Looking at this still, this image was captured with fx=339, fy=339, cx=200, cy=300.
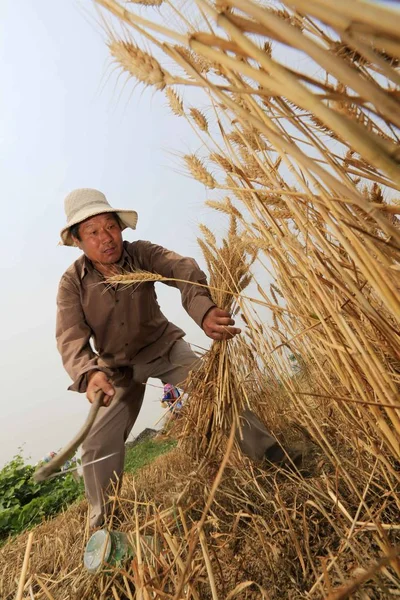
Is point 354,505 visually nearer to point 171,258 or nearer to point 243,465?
point 243,465

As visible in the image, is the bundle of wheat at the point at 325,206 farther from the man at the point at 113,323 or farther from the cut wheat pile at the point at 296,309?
the man at the point at 113,323

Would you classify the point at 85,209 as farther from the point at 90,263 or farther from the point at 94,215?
the point at 90,263

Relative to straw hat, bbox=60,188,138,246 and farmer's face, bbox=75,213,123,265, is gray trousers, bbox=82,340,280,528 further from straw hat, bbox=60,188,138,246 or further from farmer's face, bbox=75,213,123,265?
straw hat, bbox=60,188,138,246

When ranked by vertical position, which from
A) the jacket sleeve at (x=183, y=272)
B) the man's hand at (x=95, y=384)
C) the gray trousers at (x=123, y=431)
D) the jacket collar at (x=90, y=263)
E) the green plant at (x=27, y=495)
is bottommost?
the green plant at (x=27, y=495)

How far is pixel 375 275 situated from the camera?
508 mm

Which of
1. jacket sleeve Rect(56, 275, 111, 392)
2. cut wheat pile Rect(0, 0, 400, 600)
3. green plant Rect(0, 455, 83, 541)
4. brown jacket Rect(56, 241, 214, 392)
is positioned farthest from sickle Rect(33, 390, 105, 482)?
green plant Rect(0, 455, 83, 541)

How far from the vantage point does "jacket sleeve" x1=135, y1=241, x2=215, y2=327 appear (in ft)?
5.25

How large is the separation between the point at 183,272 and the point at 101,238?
20.5 inches

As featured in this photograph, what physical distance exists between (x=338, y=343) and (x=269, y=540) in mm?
602

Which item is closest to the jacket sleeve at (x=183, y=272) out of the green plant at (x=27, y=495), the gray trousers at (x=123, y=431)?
the gray trousers at (x=123, y=431)

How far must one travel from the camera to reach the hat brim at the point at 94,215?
1884mm

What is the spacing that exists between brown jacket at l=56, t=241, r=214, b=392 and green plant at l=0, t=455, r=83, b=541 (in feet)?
10.2

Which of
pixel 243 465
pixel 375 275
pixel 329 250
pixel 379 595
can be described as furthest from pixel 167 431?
pixel 375 275

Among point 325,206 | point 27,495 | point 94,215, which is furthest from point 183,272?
point 27,495
